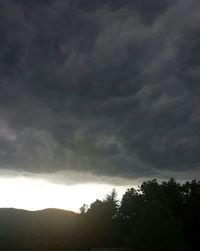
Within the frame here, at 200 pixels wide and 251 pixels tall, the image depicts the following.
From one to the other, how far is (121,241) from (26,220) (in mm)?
62633

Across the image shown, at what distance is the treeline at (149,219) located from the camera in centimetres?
5925

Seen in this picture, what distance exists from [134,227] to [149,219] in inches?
401

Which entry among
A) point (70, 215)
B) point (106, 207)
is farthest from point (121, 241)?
point (70, 215)

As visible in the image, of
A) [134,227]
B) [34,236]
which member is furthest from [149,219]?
[34,236]

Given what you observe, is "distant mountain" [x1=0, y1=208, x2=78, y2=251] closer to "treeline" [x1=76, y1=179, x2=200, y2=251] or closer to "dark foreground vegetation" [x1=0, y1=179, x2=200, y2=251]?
"dark foreground vegetation" [x1=0, y1=179, x2=200, y2=251]

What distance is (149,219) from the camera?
60.4m

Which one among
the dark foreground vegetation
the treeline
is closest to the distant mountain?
the dark foreground vegetation

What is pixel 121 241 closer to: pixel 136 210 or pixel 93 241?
pixel 136 210

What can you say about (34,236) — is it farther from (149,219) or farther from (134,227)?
(149,219)

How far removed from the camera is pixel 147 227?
195 ft

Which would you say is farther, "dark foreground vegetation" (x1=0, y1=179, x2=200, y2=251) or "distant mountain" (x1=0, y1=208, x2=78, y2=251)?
"distant mountain" (x1=0, y1=208, x2=78, y2=251)

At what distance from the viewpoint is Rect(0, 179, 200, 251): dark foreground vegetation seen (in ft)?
196

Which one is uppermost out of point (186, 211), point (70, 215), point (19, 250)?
point (70, 215)

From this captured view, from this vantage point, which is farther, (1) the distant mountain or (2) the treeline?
(1) the distant mountain
